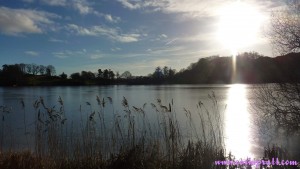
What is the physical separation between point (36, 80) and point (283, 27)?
16418 cm

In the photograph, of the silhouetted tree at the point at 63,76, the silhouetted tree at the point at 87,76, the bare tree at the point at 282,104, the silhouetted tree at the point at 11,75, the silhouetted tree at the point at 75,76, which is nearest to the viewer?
the bare tree at the point at 282,104

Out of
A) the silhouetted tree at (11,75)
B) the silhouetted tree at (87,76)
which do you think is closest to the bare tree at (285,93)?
the silhouetted tree at (11,75)

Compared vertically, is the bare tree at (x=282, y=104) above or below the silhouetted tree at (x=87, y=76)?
below

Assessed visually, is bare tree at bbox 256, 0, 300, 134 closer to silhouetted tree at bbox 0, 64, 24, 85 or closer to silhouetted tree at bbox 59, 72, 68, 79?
silhouetted tree at bbox 0, 64, 24, 85

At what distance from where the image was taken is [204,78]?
542 feet

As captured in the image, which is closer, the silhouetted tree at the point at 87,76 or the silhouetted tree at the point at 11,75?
the silhouetted tree at the point at 11,75

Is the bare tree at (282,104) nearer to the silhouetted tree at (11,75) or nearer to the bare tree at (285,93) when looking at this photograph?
the bare tree at (285,93)

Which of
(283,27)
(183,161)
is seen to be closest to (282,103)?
(283,27)

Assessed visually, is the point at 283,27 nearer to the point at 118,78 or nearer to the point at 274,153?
the point at 274,153

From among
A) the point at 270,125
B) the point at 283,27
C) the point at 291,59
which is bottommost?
the point at 270,125

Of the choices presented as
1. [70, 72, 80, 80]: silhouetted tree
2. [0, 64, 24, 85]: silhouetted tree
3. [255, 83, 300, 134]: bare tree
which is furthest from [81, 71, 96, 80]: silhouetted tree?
[255, 83, 300, 134]: bare tree

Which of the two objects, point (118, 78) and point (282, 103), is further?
point (118, 78)

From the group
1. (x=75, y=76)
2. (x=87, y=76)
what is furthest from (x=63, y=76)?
(x=87, y=76)

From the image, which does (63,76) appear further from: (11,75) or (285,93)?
(285,93)
